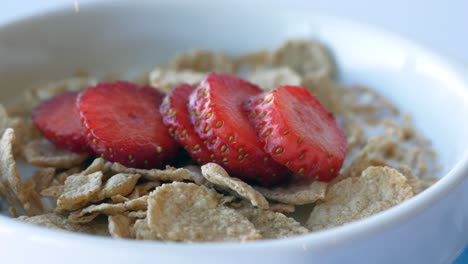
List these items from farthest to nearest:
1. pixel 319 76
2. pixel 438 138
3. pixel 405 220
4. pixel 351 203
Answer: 1. pixel 319 76
2. pixel 438 138
3. pixel 351 203
4. pixel 405 220

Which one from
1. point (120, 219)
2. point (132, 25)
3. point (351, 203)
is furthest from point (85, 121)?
point (132, 25)

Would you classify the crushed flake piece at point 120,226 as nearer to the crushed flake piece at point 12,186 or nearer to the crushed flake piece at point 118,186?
the crushed flake piece at point 118,186

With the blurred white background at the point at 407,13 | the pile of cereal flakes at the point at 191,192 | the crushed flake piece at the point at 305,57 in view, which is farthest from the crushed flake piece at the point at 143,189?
the blurred white background at the point at 407,13

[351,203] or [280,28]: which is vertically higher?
[280,28]

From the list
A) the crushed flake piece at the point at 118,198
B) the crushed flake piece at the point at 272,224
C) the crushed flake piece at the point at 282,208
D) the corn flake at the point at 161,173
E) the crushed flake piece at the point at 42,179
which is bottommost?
the crushed flake piece at the point at 42,179

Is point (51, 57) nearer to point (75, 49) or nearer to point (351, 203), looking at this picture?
point (75, 49)

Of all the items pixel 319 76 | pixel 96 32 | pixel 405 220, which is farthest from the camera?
pixel 96 32

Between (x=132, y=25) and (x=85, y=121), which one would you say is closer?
(x=85, y=121)

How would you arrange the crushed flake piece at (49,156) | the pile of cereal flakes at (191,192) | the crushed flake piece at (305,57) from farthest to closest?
the crushed flake piece at (305,57)
the crushed flake piece at (49,156)
the pile of cereal flakes at (191,192)
